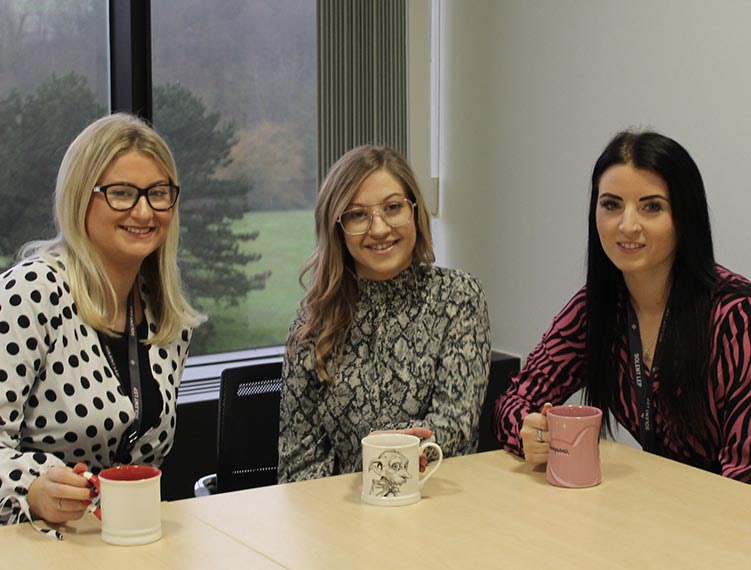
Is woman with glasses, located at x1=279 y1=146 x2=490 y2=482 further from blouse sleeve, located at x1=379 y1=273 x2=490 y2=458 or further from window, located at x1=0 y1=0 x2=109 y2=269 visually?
window, located at x1=0 y1=0 x2=109 y2=269

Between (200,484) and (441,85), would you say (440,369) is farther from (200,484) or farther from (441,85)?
(441,85)

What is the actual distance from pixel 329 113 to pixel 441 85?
632 mm

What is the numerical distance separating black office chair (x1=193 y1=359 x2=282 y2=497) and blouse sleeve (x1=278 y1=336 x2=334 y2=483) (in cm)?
7

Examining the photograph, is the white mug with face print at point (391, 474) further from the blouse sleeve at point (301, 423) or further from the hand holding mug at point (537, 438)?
the blouse sleeve at point (301, 423)

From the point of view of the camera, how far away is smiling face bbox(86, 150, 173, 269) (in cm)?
212

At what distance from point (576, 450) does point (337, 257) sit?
846 mm

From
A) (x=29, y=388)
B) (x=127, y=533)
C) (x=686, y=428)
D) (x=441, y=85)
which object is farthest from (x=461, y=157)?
(x=127, y=533)

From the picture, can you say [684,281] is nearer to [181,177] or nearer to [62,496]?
[62,496]

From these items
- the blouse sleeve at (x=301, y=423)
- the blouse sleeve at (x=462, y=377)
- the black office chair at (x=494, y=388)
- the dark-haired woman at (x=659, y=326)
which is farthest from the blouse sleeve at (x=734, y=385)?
the black office chair at (x=494, y=388)

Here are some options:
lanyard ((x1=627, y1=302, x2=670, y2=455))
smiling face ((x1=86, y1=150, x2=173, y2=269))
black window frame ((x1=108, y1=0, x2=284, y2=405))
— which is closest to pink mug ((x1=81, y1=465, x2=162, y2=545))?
smiling face ((x1=86, y1=150, x2=173, y2=269))

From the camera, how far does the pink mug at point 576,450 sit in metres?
1.85

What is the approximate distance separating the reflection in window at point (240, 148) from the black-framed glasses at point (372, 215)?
5.87ft

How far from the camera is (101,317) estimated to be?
2086 millimetres

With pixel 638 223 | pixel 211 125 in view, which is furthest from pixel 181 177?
pixel 638 223
